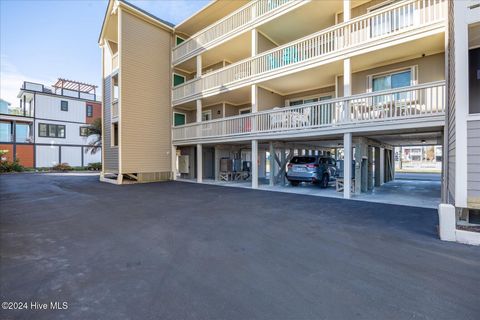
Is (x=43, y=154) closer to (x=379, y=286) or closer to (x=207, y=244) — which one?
(x=207, y=244)

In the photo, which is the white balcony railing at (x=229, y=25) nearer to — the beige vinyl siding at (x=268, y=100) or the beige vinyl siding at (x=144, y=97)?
the beige vinyl siding at (x=144, y=97)

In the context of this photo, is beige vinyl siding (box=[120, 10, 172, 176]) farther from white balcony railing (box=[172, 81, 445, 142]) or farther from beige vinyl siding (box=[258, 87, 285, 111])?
beige vinyl siding (box=[258, 87, 285, 111])

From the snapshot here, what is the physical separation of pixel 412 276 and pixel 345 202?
212 inches

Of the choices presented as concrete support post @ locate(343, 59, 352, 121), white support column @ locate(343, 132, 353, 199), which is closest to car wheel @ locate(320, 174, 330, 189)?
white support column @ locate(343, 132, 353, 199)

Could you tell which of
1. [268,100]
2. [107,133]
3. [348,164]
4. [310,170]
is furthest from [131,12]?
[348,164]

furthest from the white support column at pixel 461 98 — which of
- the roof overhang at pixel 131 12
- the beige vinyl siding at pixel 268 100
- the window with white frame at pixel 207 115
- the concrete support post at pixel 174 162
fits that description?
the roof overhang at pixel 131 12

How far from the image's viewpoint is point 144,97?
15.3 metres

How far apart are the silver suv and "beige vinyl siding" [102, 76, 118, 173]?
11.3 meters

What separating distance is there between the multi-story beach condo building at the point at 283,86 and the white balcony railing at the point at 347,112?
0.04 m

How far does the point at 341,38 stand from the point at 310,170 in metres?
5.90

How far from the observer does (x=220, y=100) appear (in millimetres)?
16094

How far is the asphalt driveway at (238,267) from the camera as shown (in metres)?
2.39

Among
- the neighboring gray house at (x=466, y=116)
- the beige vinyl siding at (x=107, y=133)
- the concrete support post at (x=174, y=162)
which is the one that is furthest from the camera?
the concrete support post at (x=174, y=162)

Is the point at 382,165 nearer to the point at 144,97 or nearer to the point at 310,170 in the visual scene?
the point at 310,170
